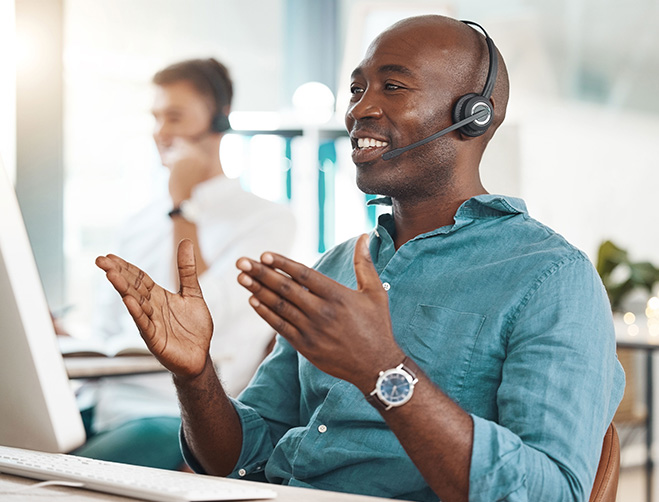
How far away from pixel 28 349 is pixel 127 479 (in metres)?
0.15

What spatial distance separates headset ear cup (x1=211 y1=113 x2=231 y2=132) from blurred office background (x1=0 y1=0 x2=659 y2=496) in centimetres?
38

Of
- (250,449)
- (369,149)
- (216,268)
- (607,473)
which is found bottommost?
(216,268)

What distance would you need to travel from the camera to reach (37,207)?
352 centimetres

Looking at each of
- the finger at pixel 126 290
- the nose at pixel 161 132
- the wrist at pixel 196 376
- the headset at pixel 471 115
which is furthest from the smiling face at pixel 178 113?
the finger at pixel 126 290

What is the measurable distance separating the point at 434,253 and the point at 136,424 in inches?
48.4

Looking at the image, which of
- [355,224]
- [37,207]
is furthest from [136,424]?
[355,224]

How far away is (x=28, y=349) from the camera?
72cm

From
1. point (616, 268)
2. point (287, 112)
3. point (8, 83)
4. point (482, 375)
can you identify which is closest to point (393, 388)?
point (482, 375)

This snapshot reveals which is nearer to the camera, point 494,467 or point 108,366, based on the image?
point 494,467

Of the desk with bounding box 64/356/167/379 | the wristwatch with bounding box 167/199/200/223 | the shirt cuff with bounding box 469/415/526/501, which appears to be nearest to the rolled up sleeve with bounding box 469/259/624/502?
the shirt cuff with bounding box 469/415/526/501

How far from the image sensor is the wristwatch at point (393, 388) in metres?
0.79

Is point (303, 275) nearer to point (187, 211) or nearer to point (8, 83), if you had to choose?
point (187, 211)

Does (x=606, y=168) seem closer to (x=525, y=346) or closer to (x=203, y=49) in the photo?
(x=203, y=49)

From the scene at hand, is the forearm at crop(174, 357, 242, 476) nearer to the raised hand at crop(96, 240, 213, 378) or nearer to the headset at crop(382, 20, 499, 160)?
the raised hand at crop(96, 240, 213, 378)
